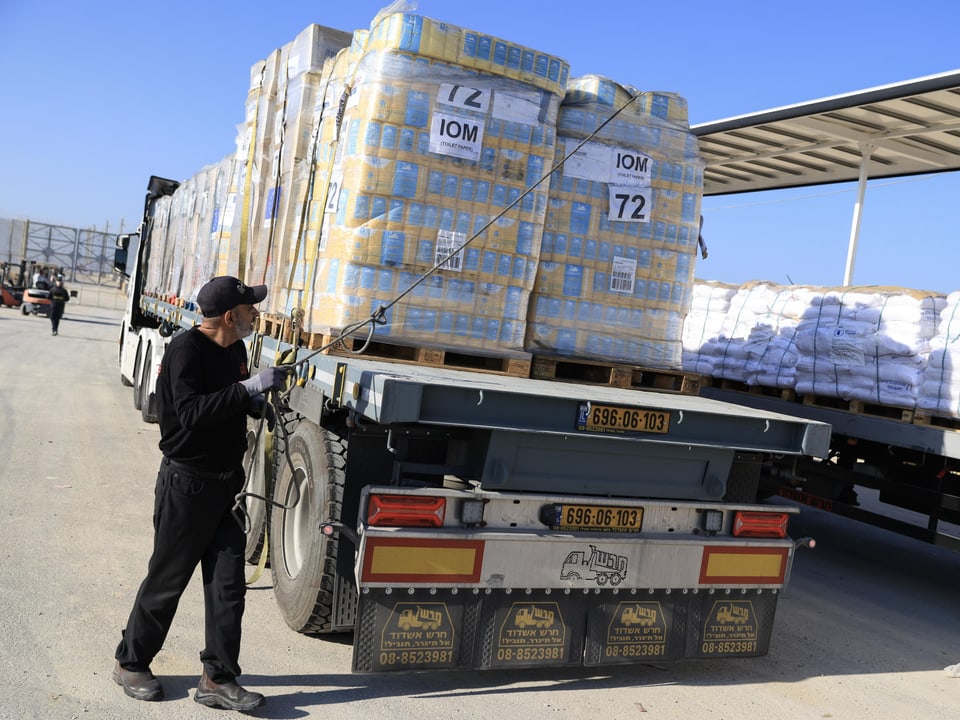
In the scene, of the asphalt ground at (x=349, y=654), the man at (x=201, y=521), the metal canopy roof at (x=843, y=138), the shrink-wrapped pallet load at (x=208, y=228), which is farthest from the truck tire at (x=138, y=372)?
the man at (x=201, y=521)

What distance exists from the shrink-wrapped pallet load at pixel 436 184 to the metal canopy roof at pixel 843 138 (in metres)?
6.06

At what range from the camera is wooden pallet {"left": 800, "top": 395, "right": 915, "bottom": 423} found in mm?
6812

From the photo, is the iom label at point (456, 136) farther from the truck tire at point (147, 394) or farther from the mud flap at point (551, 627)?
the truck tire at point (147, 394)

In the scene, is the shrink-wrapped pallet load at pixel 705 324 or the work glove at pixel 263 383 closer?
the work glove at pixel 263 383

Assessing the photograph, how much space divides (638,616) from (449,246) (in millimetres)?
2147

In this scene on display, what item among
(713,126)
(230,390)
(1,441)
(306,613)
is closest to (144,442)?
(1,441)

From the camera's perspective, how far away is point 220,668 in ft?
12.3

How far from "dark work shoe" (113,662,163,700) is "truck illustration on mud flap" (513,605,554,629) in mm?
1578

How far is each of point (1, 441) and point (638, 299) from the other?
22.6 feet

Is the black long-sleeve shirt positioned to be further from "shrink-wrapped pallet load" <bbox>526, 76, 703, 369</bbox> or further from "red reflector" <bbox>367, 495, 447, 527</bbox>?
"shrink-wrapped pallet load" <bbox>526, 76, 703, 369</bbox>

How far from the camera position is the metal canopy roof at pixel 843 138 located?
10102mm

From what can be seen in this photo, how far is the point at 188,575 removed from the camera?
379cm

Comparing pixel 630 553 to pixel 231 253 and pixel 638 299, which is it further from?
pixel 231 253

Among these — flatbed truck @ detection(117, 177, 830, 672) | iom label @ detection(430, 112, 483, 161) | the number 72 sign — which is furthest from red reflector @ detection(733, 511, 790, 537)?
iom label @ detection(430, 112, 483, 161)
